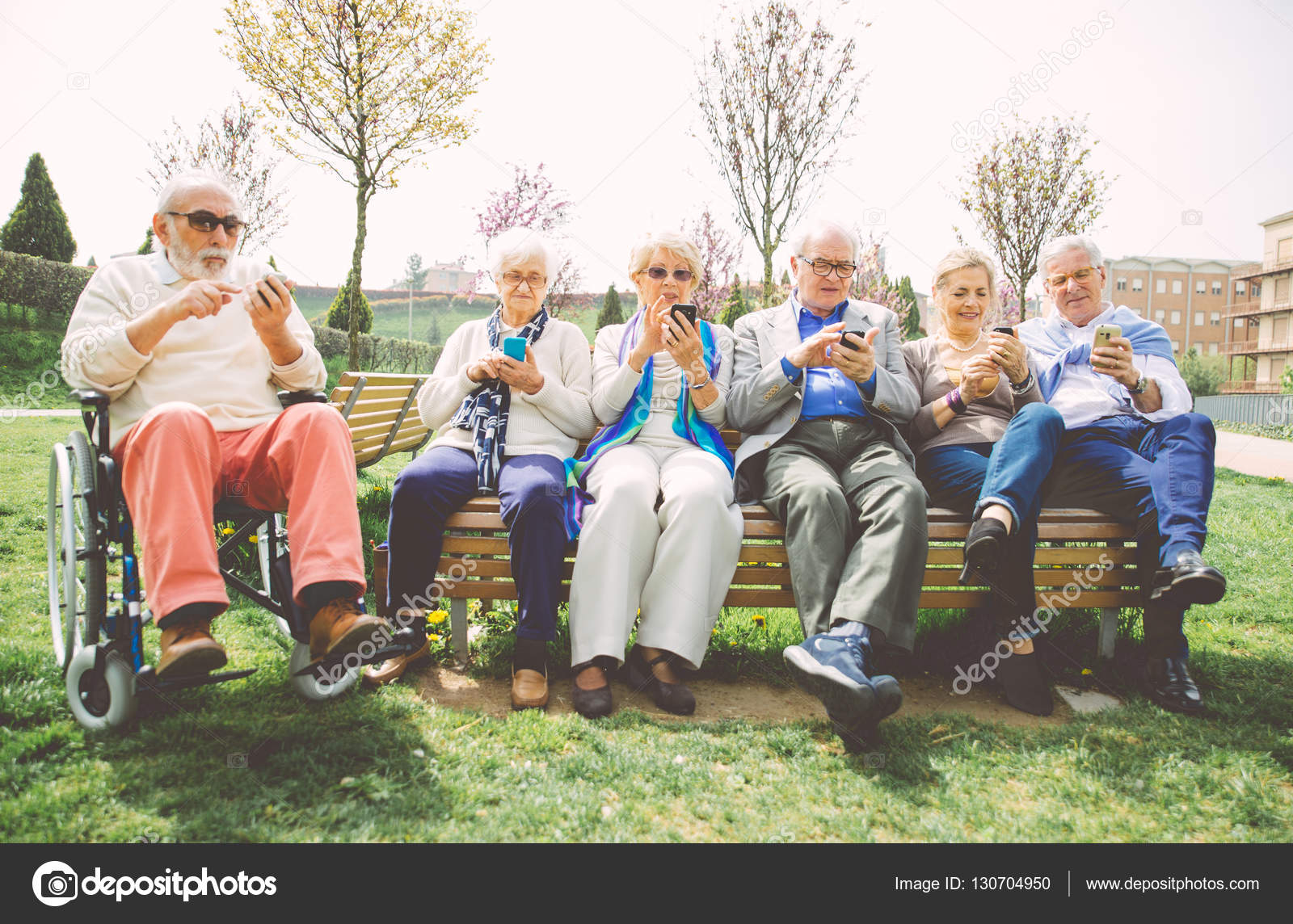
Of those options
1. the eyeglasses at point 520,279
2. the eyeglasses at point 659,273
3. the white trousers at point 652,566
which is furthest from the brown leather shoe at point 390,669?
the eyeglasses at point 659,273

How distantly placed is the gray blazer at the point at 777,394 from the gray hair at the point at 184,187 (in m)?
2.04

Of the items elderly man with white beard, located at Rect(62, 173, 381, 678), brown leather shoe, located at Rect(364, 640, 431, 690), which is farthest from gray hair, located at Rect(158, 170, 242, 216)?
brown leather shoe, located at Rect(364, 640, 431, 690)

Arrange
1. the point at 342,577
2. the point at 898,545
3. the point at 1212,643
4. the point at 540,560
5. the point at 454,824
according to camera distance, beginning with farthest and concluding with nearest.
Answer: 1. the point at 1212,643
2. the point at 540,560
3. the point at 898,545
4. the point at 342,577
5. the point at 454,824

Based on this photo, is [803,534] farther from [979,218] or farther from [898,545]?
[979,218]

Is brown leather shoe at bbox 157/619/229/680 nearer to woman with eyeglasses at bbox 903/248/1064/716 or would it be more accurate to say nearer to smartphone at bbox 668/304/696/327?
smartphone at bbox 668/304/696/327

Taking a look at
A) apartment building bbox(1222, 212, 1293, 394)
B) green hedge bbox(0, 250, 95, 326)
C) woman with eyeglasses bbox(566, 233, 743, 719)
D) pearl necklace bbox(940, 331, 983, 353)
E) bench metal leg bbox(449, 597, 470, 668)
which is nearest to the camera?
woman with eyeglasses bbox(566, 233, 743, 719)

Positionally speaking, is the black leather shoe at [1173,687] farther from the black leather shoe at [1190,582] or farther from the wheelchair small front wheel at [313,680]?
the wheelchair small front wheel at [313,680]

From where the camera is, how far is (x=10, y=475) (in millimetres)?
5598

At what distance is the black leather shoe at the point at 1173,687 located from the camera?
265cm

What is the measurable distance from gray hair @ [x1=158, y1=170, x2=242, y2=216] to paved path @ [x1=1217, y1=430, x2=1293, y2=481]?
9.96 m

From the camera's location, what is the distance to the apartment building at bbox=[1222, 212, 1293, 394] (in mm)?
45125

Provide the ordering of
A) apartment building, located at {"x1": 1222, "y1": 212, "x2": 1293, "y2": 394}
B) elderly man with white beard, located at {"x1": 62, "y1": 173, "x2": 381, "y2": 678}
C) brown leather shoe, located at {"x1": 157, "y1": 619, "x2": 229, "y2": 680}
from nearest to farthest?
brown leather shoe, located at {"x1": 157, "y1": 619, "x2": 229, "y2": 680} → elderly man with white beard, located at {"x1": 62, "y1": 173, "x2": 381, "y2": 678} → apartment building, located at {"x1": 1222, "y1": 212, "x2": 1293, "y2": 394}
